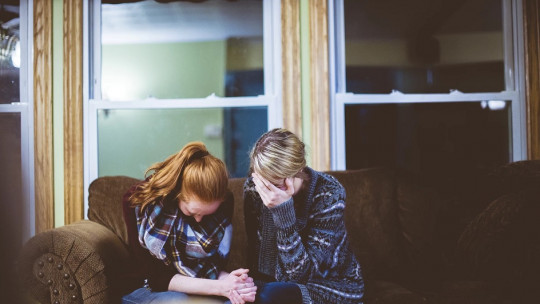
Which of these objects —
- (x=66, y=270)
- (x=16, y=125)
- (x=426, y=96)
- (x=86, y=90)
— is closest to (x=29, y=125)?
(x=16, y=125)

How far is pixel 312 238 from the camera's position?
1.70 meters

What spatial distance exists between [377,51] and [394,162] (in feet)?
2.45

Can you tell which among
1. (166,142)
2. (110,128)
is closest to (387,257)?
(166,142)

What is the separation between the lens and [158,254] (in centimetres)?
160

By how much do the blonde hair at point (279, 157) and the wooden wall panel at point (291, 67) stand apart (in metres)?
1.09

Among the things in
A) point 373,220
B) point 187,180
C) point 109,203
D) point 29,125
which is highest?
point 29,125

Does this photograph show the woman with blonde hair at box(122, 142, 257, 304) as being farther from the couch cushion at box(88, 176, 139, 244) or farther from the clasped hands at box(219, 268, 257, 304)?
the couch cushion at box(88, 176, 139, 244)

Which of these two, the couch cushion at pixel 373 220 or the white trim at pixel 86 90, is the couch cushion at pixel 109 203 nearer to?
the white trim at pixel 86 90

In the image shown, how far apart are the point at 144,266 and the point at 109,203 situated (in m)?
0.78

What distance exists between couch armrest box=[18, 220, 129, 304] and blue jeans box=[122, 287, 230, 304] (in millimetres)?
115

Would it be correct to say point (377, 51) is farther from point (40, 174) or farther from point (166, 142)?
point (40, 174)

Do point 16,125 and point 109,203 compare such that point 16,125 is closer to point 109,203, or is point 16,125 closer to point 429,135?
point 109,203

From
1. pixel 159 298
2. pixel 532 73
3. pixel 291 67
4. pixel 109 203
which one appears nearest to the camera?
pixel 159 298

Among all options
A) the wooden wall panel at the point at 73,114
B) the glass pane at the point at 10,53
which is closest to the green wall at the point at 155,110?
the wooden wall panel at the point at 73,114
